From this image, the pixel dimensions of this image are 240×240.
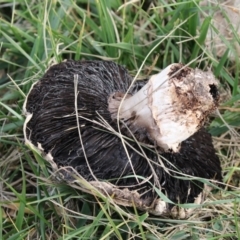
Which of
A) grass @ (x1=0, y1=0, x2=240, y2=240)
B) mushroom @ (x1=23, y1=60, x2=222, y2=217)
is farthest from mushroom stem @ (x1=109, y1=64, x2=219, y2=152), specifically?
grass @ (x1=0, y1=0, x2=240, y2=240)

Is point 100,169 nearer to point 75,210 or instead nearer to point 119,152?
point 119,152

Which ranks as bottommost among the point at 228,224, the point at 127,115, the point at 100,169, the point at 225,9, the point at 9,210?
the point at 9,210

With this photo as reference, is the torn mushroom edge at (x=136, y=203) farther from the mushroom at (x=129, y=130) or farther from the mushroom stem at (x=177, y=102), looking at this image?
the mushroom stem at (x=177, y=102)

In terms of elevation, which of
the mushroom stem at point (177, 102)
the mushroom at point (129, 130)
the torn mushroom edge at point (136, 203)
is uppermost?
the mushroom stem at point (177, 102)

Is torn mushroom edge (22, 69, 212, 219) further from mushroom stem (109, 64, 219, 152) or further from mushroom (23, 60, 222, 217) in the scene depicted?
mushroom stem (109, 64, 219, 152)

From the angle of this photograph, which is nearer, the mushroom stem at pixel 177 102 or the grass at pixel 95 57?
the mushroom stem at pixel 177 102

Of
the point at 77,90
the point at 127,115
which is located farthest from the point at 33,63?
the point at 127,115

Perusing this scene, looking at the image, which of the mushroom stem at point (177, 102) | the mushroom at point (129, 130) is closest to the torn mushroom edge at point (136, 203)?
the mushroom at point (129, 130)
